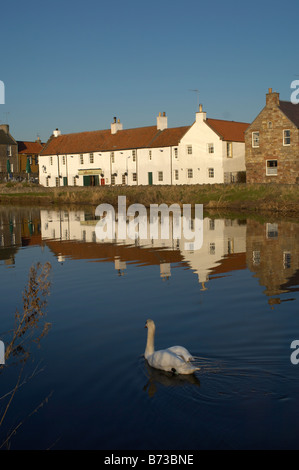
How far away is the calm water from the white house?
42309 mm

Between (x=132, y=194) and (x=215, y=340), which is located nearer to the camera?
(x=215, y=340)

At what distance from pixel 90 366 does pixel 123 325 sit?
2.73 metres

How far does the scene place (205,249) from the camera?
25656mm

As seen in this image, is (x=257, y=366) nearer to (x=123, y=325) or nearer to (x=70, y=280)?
(x=123, y=325)

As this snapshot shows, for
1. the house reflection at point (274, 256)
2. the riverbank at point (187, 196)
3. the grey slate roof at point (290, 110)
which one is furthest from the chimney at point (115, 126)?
the house reflection at point (274, 256)

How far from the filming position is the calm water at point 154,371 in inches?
310

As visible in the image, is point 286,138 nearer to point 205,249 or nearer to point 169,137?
point 169,137

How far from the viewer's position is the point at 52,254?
84.2 ft

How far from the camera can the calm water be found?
7883 millimetres

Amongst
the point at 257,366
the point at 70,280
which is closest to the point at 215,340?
the point at 257,366

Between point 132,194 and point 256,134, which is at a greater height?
point 256,134

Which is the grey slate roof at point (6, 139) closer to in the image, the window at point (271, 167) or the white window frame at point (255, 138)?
→ the white window frame at point (255, 138)
